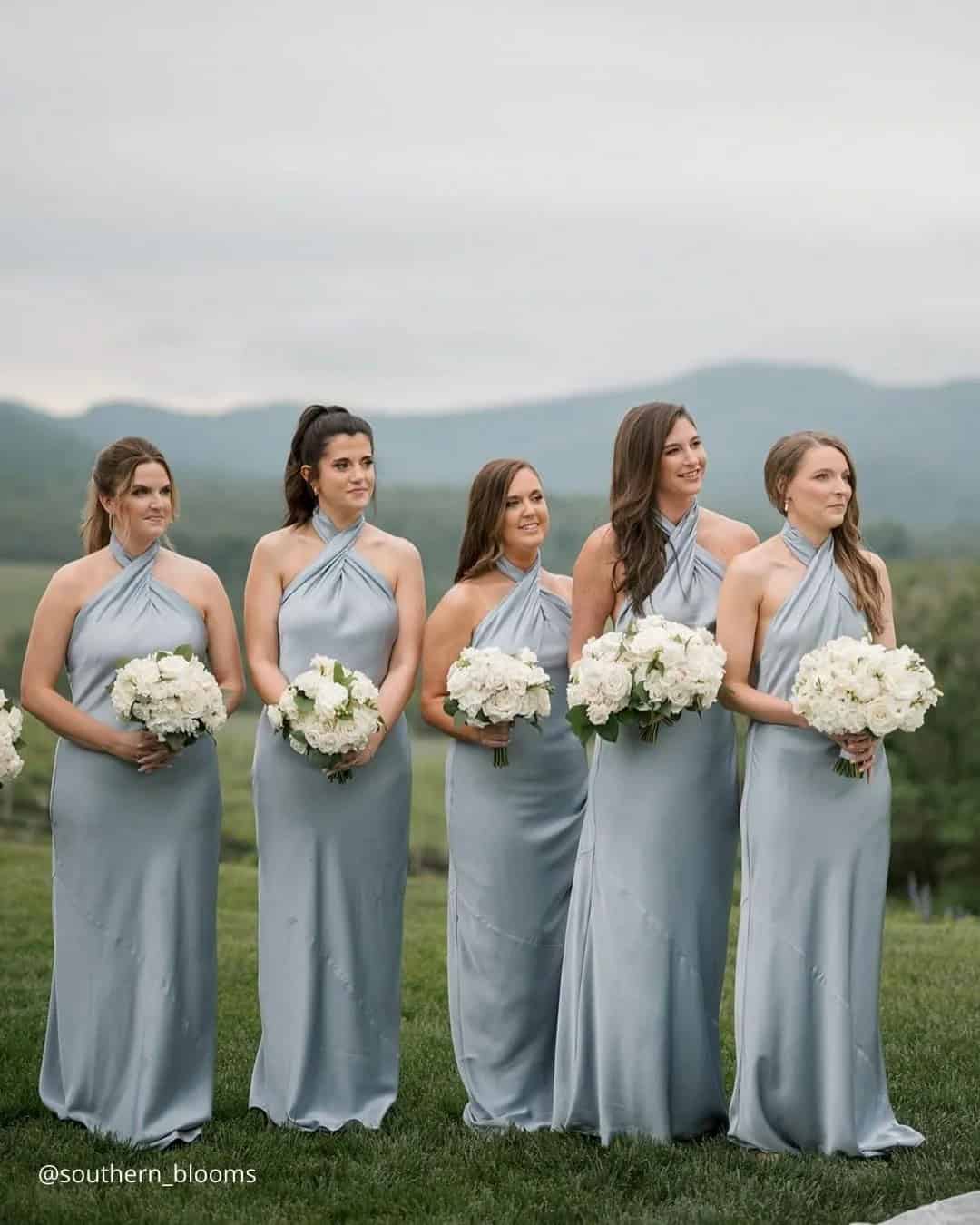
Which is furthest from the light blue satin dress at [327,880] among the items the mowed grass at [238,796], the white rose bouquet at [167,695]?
the mowed grass at [238,796]

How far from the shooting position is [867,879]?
7.48 metres

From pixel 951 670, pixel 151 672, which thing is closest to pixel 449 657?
pixel 151 672

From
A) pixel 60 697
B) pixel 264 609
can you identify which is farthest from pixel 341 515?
pixel 60 697

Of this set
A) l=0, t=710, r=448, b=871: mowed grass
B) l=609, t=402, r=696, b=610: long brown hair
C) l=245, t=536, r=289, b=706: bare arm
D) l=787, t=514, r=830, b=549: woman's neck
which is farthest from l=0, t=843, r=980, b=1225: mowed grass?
l=0, t=710, r=448, b=871: mowed grass

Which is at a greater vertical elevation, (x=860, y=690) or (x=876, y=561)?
(x=876, y=561)

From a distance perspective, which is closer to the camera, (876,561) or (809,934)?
(809,934)

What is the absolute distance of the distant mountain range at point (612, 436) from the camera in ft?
258

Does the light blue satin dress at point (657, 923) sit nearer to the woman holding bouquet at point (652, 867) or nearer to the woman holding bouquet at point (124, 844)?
the woman holding bouquet at point (652, 867)

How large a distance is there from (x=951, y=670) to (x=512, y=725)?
31.6 metres

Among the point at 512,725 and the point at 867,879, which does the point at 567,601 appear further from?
the point at 867,879

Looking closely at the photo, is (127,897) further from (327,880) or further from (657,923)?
(657,923)

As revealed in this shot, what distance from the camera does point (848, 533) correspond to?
7.65 meters

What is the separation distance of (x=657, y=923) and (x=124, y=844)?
2604 mm

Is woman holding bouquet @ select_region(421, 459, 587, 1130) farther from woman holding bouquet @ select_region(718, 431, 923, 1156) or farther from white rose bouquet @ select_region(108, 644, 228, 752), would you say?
white rose bouquet @ select_region(108, 644, 228, 752)
